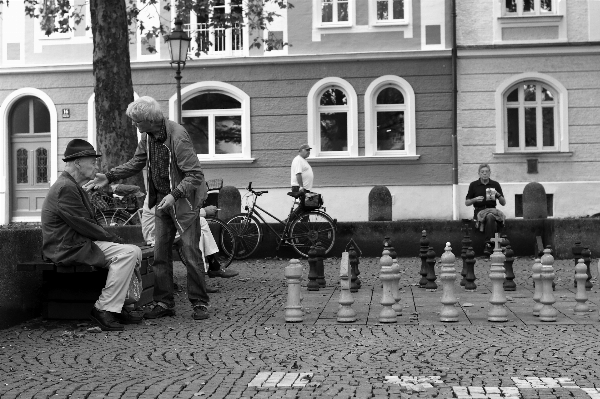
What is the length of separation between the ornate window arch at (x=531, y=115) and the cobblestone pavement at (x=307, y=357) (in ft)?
49.6

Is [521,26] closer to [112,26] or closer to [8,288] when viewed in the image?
[112,26]

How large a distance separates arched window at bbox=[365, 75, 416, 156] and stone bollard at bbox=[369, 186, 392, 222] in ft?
23.7

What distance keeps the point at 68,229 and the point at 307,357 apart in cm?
287

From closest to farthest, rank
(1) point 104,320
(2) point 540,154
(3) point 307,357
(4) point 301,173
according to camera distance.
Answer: (3) point 307,357 < (1) point 104,320 < (4) point 301,173 < (2) point 540,154

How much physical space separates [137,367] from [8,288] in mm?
2681

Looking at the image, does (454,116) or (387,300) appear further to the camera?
(454,116)

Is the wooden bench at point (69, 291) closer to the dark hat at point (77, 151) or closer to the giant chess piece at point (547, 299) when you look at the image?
the dark hat at point (77, 151)

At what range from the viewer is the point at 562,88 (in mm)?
25266

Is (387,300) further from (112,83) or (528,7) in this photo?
(528,7)

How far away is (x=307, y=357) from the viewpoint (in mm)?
7375

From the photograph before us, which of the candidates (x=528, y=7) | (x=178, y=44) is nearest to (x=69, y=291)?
(x=178, y=44)

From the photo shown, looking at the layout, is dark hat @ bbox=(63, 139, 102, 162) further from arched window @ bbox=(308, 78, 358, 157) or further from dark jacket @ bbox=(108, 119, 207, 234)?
arched window @ bbox=(308, 78, 358, 157)

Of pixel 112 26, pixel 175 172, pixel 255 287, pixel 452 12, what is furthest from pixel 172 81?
pixel 175 172

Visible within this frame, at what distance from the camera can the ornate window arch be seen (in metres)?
25.3
